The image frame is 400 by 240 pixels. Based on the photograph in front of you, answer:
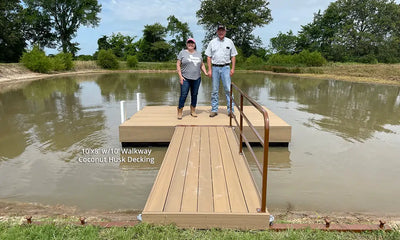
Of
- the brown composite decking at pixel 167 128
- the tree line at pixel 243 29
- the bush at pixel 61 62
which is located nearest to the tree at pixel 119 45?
the tree line at pixel 243 29

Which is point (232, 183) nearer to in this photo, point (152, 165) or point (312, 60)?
point (152, 165)

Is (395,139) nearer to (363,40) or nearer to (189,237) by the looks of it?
(189,237)

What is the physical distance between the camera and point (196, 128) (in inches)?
192

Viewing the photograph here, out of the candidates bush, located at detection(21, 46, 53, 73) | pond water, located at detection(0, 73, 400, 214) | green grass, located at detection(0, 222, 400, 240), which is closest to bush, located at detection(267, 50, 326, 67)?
bush, located at detection(21, 46, 53, 73)

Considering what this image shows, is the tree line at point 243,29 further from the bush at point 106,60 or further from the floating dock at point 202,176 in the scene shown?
the floating dock at point 202,176

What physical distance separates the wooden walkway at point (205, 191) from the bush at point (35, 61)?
25.8 metres

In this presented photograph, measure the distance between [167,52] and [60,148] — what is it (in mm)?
45861

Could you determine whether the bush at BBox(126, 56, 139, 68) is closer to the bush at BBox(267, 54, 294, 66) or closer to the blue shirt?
the bush at BBox(267, 54, 294, 66)

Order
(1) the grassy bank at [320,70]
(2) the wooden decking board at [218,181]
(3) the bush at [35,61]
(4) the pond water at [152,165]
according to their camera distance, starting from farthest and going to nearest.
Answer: (3) the bush at [35,61] < (1) the grassy bank at [320,70] < (4) the pond water at [152,165] < (2) the wooden decking board at [218,181]

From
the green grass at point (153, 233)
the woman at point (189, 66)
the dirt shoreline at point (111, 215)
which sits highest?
the woman at point (189, 66)

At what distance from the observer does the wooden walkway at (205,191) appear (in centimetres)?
221

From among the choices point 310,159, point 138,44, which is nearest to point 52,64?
point 138,44

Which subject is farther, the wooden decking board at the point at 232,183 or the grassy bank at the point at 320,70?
the grassy bank at the point at 320,70

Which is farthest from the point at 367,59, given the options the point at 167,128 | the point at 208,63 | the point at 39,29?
the point at 39,29
